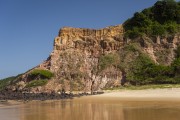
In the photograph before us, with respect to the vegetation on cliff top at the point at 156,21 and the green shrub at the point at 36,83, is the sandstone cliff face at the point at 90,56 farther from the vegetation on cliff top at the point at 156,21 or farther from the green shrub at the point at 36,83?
the vegetation on cliff top at the point at 156,21

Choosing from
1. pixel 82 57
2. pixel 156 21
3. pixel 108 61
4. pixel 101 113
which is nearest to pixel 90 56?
pixel 82 57

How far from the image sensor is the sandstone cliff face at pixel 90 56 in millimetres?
51406

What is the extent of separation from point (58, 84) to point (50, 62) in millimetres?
6005

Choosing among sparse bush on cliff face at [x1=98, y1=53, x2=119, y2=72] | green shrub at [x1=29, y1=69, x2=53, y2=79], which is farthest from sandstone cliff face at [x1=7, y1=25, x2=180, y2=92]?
green shrub at [x1=29, y1=69, x2=53, y2=79]

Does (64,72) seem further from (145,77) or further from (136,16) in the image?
(136,16)

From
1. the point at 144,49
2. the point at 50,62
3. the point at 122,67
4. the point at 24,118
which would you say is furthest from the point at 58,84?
the point at 24,118

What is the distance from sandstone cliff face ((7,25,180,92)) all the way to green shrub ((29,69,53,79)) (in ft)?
3.06

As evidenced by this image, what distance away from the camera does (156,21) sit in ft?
191

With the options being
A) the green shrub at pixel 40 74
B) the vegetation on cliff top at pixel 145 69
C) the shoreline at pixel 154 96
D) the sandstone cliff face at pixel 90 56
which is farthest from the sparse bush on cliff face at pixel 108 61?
the shoreline at pixel 154 96

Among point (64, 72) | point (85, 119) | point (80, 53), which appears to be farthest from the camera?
point (80, 53)

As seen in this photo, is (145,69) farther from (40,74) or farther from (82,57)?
(40,74)

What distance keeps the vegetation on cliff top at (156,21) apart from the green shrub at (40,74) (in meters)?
15.3

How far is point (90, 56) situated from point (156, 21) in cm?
1348

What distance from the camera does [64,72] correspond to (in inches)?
2082
